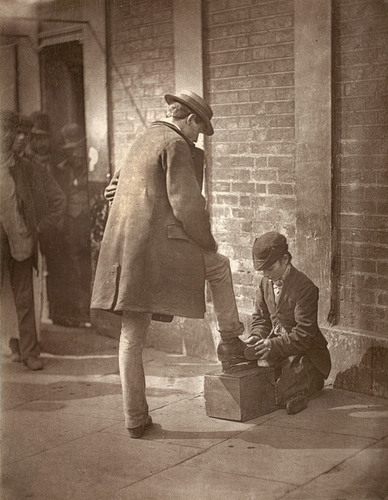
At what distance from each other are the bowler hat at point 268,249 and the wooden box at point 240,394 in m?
0.70

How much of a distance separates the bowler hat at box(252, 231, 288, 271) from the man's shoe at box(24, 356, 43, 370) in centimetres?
234

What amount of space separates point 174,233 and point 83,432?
143cm

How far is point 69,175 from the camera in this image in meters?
7.96

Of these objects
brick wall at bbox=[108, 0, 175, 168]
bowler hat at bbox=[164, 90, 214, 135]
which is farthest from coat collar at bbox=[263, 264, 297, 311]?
brick wall at bbox=[108, 0, 175, 168]

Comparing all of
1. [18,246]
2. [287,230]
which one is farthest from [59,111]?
[287,230]

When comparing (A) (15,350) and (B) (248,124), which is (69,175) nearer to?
(A) (15,350)

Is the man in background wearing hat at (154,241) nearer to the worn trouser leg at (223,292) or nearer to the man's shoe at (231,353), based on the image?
the worn trouser leg at (223,292)

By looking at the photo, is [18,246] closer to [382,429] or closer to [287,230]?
[287,230]

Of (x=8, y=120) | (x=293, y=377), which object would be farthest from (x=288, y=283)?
(x=8, y=120)

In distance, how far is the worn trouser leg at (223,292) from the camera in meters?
5.22

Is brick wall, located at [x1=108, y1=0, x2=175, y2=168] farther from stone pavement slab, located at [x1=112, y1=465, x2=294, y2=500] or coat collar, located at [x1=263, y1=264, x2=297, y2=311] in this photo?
stone pavement slab, located at [x1=112, y1=465, x2=294, y2=500]

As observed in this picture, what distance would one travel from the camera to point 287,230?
20.5ft

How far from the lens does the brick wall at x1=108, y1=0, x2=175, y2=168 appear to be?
275 inches

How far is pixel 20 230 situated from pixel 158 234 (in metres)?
2.08
